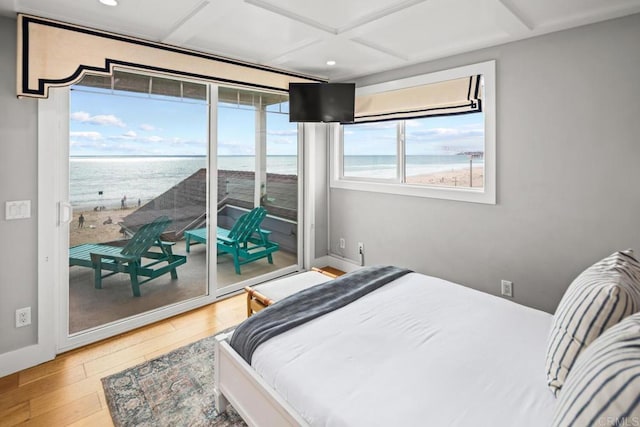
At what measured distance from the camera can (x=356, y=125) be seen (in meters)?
4.37

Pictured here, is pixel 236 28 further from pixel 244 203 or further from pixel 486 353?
pixel 486 353

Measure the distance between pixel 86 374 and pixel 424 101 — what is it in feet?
12.2

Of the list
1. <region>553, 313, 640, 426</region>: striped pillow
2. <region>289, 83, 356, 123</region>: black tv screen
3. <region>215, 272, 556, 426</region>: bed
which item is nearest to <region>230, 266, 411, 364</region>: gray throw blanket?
<region>215, 272, 556, 426</region>: bed

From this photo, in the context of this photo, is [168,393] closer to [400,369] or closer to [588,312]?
[400,369]

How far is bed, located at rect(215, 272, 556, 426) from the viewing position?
1281 mm

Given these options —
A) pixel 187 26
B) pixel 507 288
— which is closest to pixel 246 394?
pixel 507 288

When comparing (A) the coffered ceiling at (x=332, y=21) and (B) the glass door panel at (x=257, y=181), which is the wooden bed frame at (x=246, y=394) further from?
(A) the coffered ceiling at (x=332, y=21)

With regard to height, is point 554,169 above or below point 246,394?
above

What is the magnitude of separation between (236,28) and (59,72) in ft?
4.24

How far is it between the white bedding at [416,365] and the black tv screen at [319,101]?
229 centimetres

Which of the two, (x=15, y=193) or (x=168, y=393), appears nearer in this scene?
(x=168, y=393)

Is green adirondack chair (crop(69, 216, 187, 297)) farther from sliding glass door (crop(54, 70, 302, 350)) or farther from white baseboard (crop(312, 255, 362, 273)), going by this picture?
white baseboard (crop(312, 255, 362, 273))

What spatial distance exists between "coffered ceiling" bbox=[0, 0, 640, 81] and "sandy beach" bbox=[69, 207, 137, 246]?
143 centimetres

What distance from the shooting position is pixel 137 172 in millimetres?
2986
